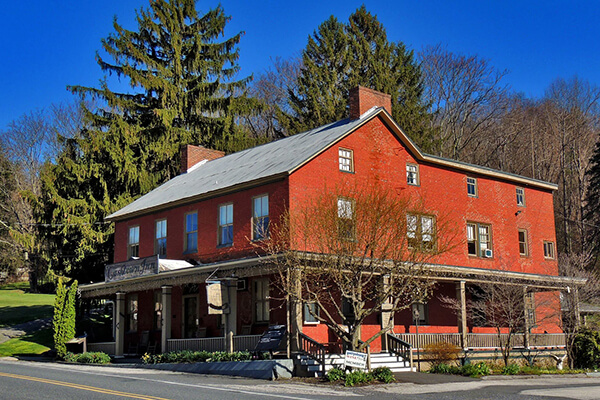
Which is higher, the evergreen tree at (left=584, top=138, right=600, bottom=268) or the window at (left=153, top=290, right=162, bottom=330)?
the evergreen tree at (left=584, top=138, right=600, bottom=268)

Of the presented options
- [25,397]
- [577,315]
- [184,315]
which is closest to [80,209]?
[184,315]

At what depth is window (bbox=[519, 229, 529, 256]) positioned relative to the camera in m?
33.8

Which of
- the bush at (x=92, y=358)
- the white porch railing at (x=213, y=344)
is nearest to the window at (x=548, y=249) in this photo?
the white porch railing at (x=213, y=344)

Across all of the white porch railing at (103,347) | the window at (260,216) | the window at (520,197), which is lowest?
the white porch railing at (103,347)

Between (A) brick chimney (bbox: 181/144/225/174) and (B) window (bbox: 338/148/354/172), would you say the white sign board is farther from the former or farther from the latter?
(A) brick chimney (bbox: 181/144/225/174)

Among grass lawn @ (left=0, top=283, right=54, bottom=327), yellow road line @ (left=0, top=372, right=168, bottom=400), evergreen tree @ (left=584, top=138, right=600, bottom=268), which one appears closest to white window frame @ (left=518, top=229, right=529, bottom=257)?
evergreen tree @ (left=584, top=138, right=600, bottom=268)

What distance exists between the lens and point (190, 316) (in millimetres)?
28781

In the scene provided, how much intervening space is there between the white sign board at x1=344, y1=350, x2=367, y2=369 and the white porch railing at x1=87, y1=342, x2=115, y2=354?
14315 mm

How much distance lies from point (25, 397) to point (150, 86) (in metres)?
30.1

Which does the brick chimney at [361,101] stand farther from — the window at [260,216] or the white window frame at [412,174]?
the window at [260,216]

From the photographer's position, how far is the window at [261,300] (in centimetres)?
2514

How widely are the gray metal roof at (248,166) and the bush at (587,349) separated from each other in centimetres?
1466

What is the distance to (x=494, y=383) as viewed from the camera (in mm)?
21078

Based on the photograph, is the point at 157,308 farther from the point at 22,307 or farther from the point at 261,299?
the point at 22,307
